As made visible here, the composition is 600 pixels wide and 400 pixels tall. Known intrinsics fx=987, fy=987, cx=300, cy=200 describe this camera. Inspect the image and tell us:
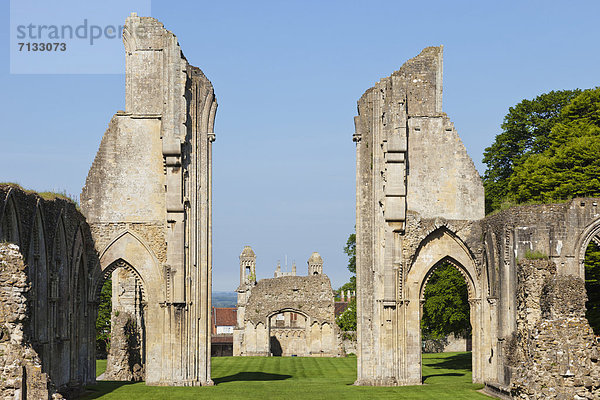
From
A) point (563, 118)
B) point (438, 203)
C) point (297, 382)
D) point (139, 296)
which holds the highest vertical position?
point (563, 118)

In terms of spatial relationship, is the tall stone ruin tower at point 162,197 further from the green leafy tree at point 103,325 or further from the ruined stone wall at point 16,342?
the green leafy tree at point 103,325

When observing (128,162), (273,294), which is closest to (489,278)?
(128,162)

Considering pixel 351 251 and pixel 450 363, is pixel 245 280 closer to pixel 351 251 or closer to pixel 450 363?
pixel 351 251

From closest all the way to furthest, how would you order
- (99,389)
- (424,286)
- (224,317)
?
1. (99,389)
2. (424,286)
3. (224,317)

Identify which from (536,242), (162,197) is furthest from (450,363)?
(162,197)

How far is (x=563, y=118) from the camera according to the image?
34.5 metres

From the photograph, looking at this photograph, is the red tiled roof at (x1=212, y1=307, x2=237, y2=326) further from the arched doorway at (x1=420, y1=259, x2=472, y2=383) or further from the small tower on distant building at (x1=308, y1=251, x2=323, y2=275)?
the arched doorway at (x1=420, y1=259, x2=472, y2=383)

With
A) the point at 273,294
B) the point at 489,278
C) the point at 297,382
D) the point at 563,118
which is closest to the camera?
the point at 489,278

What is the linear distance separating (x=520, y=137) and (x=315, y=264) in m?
39.6

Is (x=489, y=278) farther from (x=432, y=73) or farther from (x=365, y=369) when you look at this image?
(x=432, y=73)

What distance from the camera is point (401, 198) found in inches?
1126

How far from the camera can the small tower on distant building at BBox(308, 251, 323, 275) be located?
77.0 metres

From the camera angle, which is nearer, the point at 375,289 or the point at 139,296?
the point at 375,289

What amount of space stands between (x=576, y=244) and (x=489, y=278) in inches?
→ 148
